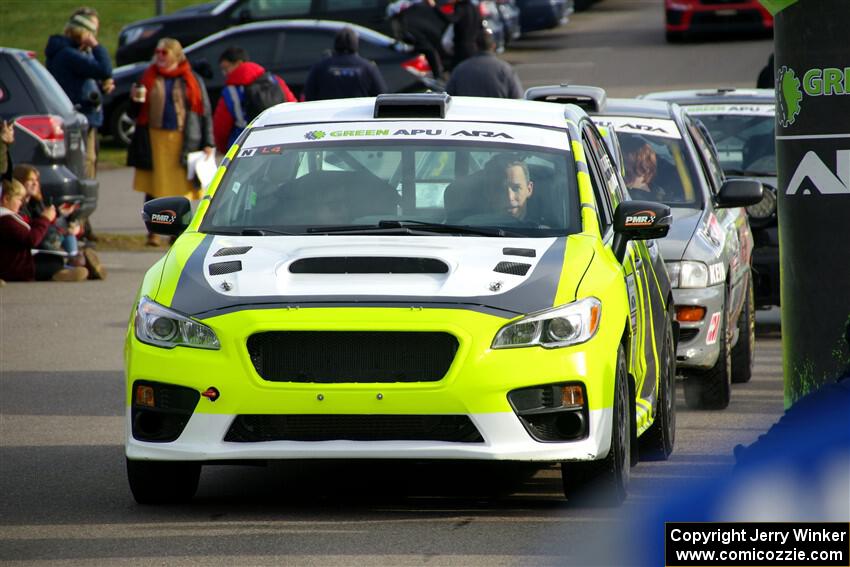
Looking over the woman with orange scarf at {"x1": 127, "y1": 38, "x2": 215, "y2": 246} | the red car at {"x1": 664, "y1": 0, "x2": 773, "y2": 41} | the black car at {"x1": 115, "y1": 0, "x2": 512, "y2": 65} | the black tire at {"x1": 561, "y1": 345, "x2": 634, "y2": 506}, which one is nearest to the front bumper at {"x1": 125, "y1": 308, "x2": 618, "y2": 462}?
the black tire at {"x1": 561, "y1": 345, "x2": 634, "y2": 506}

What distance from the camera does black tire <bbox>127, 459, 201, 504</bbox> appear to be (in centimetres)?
731

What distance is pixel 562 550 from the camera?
6492 millimetres

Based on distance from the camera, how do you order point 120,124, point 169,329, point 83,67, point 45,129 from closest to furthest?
1. point 169,329
2. point 45,129
3. point 83,67
4. point 120,124

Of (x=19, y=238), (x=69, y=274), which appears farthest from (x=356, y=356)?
(x=69, y=274)

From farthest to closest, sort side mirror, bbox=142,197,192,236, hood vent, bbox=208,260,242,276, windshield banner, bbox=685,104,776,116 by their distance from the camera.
A: 1. windshield banner, bbox=685,104,776,116
2. side mirror, bbox=142,197,192,236
3. hood vent, bbox=208,260,242,276

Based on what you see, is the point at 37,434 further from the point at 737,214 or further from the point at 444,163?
the point at 737,214

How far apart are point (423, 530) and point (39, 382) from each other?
16.9 feet

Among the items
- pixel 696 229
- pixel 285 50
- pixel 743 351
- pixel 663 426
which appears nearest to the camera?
pixel 663 426

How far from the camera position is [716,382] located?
10602 millimetres

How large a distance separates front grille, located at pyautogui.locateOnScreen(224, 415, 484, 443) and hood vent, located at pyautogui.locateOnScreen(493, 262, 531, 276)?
63 cm

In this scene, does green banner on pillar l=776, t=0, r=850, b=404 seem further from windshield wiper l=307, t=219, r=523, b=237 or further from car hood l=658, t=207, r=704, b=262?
car hood l=658, t=207, r=704, b=262

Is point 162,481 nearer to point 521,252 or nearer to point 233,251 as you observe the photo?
point 233,251

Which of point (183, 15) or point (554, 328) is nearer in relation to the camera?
point (554, 328)

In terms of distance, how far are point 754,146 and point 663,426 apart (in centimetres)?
656
